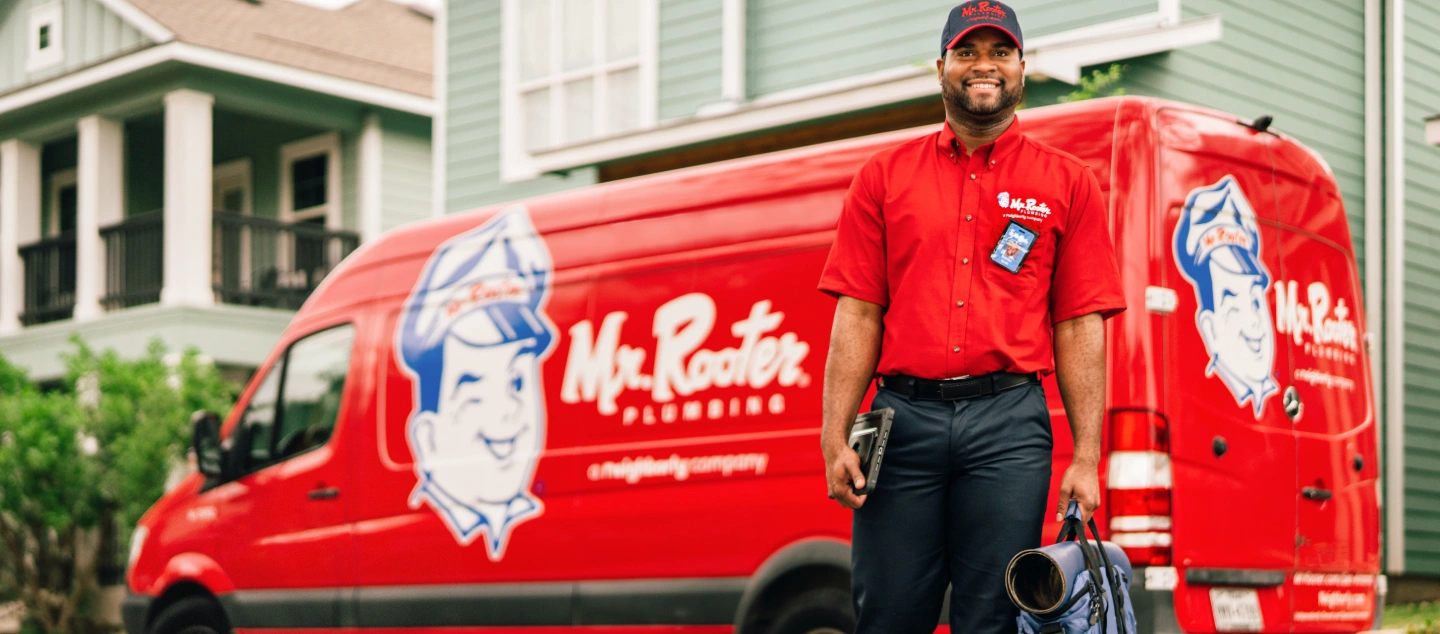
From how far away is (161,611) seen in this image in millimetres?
8172

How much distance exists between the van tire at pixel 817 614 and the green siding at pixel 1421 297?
7.28 m

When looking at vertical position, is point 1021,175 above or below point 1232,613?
above

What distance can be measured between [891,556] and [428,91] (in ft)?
53.7

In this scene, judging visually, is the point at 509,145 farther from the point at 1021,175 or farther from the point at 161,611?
the point at 1021,175

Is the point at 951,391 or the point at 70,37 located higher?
the point at 70,37

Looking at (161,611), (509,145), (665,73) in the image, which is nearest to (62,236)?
(509,145)

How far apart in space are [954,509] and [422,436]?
4059mm

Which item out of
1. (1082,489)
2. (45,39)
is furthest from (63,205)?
(1082,489)

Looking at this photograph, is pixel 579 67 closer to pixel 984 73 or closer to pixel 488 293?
pixel 488 293

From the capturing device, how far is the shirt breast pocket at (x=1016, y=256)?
3.58 meters

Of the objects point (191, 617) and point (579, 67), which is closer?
point (191, 617)

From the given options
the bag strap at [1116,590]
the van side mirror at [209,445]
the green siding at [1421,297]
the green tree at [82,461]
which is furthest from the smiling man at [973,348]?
the green tree at [82,461]

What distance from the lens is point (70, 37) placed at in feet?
61.9

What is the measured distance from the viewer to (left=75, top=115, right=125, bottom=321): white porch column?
17.8m
